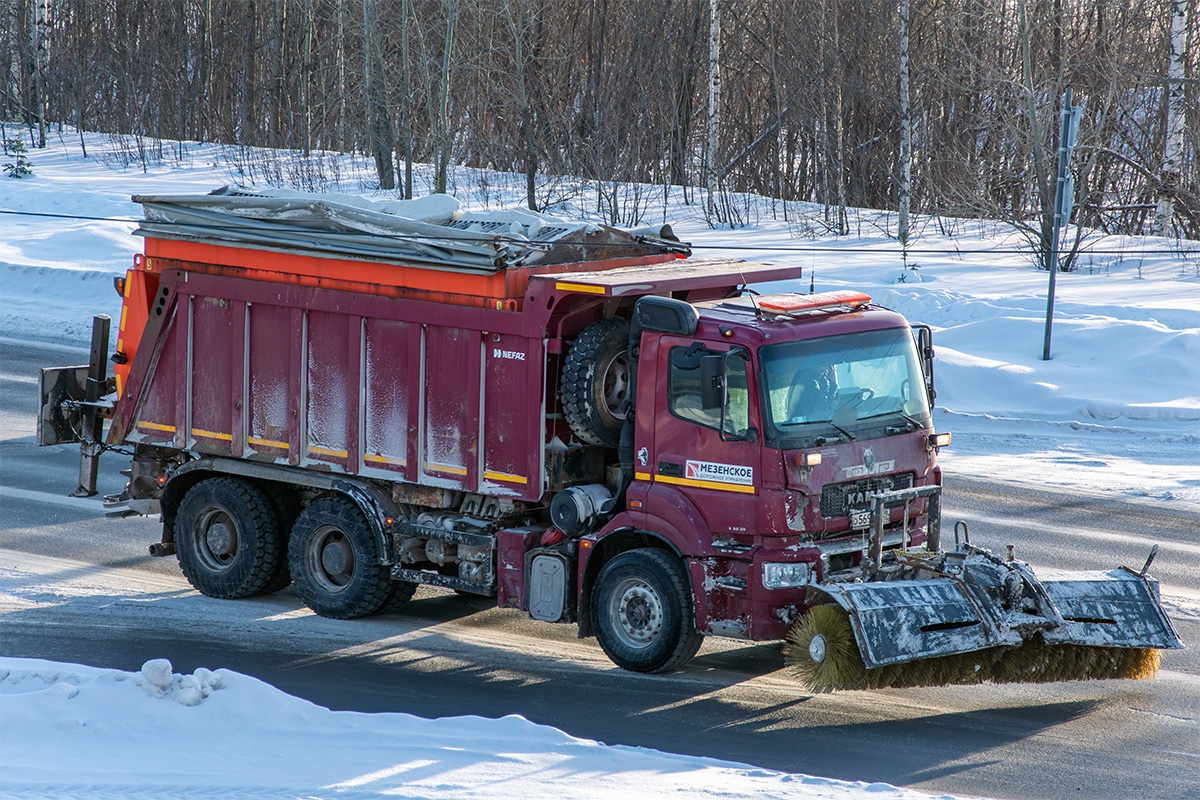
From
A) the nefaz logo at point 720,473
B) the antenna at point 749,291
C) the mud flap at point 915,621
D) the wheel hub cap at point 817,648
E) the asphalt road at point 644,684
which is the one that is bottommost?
the asphalt road at point 644,684

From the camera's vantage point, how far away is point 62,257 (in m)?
25.3

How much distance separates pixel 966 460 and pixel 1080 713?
22.9 feet

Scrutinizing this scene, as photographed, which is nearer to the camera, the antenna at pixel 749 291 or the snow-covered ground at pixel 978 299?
the antenna at pixel 749 291

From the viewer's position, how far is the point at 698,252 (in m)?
25.2

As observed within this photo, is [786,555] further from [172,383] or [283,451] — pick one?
[172,383]

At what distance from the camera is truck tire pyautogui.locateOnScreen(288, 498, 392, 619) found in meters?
9.77

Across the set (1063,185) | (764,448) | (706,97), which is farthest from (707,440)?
(706,97)

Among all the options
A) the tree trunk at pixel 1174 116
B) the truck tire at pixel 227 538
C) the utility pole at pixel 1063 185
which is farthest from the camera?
the tree trunk at pixel 1174 116

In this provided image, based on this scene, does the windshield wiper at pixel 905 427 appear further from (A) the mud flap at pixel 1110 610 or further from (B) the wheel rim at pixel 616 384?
(B) the wheel rim at pixel 616 384

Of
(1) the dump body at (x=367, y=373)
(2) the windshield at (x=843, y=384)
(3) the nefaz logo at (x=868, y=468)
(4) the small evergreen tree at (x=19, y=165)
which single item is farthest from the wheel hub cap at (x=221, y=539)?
(4) the small evergreen tree at (x=19, y=165)

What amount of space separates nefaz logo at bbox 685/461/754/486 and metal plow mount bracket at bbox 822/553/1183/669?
87 cm

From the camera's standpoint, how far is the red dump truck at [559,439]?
8.19m

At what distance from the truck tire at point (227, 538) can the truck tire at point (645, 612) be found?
292 cm

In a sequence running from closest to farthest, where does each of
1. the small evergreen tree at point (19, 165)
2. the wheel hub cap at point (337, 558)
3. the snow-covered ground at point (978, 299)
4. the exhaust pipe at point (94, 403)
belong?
the wheel hub cap at point (337, 558) < the exhaust pipe at point (94, 403) < the snow-covered ground at point (978, 299) < the small evergreen tree at point (19, 165)
